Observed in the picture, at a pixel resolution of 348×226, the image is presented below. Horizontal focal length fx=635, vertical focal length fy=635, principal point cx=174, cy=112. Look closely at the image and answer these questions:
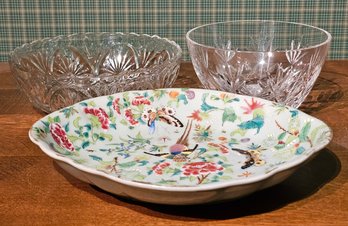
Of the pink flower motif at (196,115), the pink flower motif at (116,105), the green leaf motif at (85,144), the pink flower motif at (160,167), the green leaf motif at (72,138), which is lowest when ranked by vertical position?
the pink flower motif at (160,167)

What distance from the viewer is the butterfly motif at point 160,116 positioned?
33.8 inches

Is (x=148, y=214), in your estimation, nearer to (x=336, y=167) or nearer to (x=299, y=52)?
(x=336, y=167)

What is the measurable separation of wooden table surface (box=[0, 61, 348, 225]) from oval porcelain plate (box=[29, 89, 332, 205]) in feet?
0.08

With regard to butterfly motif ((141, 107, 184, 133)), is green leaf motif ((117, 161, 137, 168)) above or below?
below

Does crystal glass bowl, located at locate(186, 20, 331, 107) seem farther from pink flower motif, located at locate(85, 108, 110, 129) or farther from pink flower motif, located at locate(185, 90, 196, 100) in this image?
pink flower motif, located at locate(85, 108, 110, 129)

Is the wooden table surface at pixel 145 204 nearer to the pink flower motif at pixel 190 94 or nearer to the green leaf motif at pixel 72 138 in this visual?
the green leaf motif at pixel 72 138

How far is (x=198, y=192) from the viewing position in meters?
0.59

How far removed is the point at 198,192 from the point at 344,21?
1.08 metres

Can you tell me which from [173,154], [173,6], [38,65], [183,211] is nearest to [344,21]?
[173,6]

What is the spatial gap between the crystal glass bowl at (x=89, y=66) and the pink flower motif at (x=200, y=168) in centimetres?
22

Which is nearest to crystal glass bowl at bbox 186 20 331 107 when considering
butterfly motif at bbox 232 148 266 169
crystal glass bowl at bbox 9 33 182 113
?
crystal glass bowl at bbox 9 33 182 113

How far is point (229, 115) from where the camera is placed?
0.85m

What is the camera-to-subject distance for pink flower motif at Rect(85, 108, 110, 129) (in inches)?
33.2

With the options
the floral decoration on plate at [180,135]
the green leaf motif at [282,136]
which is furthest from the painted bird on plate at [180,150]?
the green leaf motif at [282,136]
